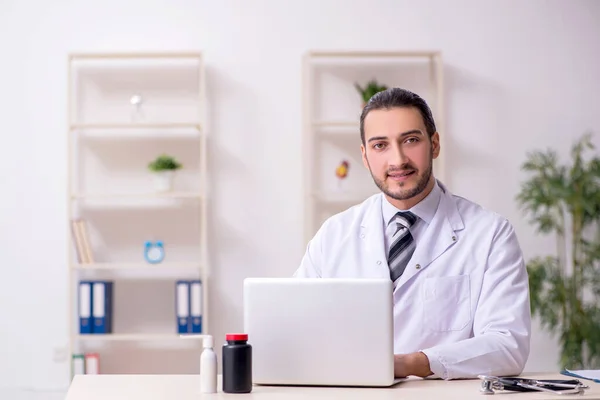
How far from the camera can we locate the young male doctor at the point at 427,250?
222 centimetres

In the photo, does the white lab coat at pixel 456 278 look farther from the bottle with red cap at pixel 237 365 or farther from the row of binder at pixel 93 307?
the row of binder at pixel 93 307

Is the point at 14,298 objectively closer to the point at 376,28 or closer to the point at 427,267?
the point at 376,28

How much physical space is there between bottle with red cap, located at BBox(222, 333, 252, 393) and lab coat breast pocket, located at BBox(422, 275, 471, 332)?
0.68 meters

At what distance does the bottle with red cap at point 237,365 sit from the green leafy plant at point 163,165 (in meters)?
2.71

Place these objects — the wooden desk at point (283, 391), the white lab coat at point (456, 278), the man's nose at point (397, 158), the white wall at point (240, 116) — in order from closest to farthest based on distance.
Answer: the wooden desk at point (283, 391) < the white lab coat at point (456, 278) < the man's nose at point (397, 158) < the white wall at point (240, 116)

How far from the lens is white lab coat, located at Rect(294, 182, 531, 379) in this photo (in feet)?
6.99

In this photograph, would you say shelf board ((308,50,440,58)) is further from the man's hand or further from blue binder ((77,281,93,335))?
the man's hand

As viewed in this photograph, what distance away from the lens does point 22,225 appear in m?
4.59

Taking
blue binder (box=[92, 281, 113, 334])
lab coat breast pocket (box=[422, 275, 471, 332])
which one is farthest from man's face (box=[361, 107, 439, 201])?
blue binder (box=[92, 281, 113, 334])

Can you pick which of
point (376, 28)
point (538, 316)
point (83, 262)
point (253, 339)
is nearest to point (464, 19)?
point (376, 28)

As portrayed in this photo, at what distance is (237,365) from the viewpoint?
1.79m

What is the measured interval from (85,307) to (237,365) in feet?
9.02

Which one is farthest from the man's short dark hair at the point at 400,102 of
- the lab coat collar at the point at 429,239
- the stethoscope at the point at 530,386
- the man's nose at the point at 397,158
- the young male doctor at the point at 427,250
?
the stethoscope at the point at 530,386

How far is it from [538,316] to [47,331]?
8.77 ft
